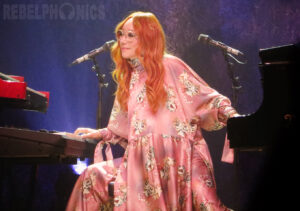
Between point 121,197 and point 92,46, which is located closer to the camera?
point 121,197

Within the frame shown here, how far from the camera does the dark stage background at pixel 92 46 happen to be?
178 inches

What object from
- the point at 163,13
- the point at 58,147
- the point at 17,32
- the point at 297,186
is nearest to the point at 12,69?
the point at 17,32

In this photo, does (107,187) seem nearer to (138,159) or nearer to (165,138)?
(138,159)

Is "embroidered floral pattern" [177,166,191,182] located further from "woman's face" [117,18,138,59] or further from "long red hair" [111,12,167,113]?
"woman's face" [117,18,138,59]

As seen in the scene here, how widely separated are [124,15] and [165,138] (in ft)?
6.96

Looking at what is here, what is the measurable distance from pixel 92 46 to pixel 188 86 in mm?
1813

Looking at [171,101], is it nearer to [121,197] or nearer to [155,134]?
[155,134]

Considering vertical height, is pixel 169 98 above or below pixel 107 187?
above

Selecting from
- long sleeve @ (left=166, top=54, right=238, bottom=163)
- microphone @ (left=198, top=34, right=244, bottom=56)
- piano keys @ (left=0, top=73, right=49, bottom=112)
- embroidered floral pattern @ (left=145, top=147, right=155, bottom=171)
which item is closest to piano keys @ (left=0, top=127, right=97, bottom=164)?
piano keys @ (left=0, top=73, right=49, bottom=112)

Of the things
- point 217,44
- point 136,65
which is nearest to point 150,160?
point 136,65

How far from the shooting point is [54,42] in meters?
4.64

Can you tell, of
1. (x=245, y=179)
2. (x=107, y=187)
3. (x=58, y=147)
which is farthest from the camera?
(x=245, y=179)

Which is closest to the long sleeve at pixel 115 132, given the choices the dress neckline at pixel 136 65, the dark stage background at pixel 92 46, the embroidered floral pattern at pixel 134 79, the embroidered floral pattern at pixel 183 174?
the embroidered floral pattern at pixel 134 79

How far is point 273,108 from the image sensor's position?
7.70 feet
